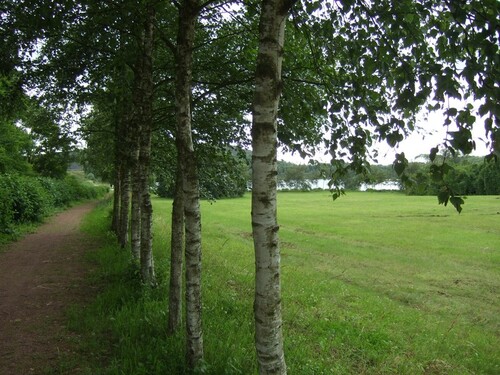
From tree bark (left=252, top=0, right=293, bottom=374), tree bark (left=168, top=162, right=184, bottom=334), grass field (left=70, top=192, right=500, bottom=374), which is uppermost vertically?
tree bark (left=252, top=0, right=293, bottom=374)

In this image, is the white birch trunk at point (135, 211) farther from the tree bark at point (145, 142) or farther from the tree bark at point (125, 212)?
the tree bark at point (125, 212)

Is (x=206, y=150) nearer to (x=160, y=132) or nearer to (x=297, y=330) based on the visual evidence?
(x=160, y=132)

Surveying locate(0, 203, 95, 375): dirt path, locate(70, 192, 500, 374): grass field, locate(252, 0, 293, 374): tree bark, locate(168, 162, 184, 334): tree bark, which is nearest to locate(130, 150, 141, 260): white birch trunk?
locate(70, 192, 500, 374): grass field

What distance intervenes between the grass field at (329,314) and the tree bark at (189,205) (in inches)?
18.3

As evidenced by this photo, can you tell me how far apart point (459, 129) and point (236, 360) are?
415 cm

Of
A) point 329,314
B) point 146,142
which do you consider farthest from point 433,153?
point 329,314

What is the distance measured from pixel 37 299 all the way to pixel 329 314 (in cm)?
657

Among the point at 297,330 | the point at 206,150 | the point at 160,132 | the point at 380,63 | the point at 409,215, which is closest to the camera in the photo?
the point at 380,63

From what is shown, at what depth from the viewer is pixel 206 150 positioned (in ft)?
33.5

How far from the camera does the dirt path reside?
5691 mm

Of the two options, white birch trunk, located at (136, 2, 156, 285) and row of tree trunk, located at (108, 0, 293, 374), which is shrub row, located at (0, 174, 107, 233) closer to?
row of tree trunk, located at (108, 0, 293, 374)

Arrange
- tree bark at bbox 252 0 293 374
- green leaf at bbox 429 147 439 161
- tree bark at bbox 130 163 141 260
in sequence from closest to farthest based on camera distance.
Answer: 1. green leaf at bbox 429 147 439 161
2. tree bark at bbox 252 0 293 374
3. tree bark at bbox 130 163 141 260

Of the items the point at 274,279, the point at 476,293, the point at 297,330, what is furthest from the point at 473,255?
the point at 274,279

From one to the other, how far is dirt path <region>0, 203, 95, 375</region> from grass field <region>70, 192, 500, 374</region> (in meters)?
0.49
